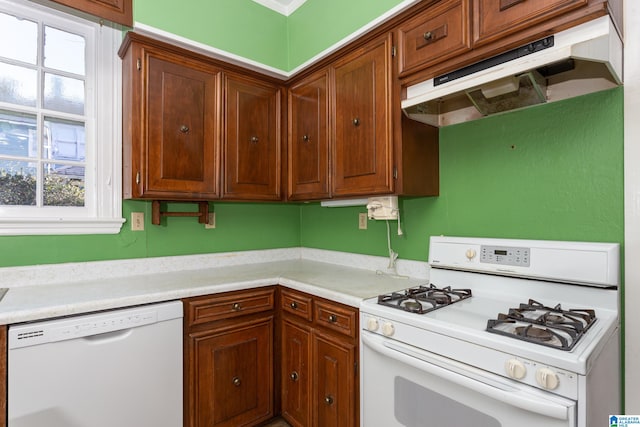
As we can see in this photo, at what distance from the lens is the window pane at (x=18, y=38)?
1.87 m

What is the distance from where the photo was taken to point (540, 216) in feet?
5.11

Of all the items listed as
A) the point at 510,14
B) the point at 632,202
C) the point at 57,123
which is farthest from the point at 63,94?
the point at 632,202

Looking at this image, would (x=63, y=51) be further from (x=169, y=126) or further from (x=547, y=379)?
(x=547, y=379)

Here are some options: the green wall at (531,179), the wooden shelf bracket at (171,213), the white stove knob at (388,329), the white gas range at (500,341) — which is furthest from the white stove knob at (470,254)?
the wooden shelf bracket at (171,213)

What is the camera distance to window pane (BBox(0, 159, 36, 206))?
1836mm

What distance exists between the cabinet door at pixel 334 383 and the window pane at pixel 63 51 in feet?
7.06

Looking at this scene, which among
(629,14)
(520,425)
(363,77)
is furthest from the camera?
(363,77)

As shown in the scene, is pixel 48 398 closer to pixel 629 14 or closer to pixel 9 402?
pixel 9 402

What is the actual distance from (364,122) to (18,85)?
194 centimetres

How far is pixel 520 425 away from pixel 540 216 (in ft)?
3.04

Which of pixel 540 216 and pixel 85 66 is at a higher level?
pixel 85 66

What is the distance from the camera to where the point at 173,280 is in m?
1.99

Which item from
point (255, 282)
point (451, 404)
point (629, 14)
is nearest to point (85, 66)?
point (255, 282)

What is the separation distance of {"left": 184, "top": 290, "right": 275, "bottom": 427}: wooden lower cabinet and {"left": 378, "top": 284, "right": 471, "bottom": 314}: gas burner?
0.85 meters
